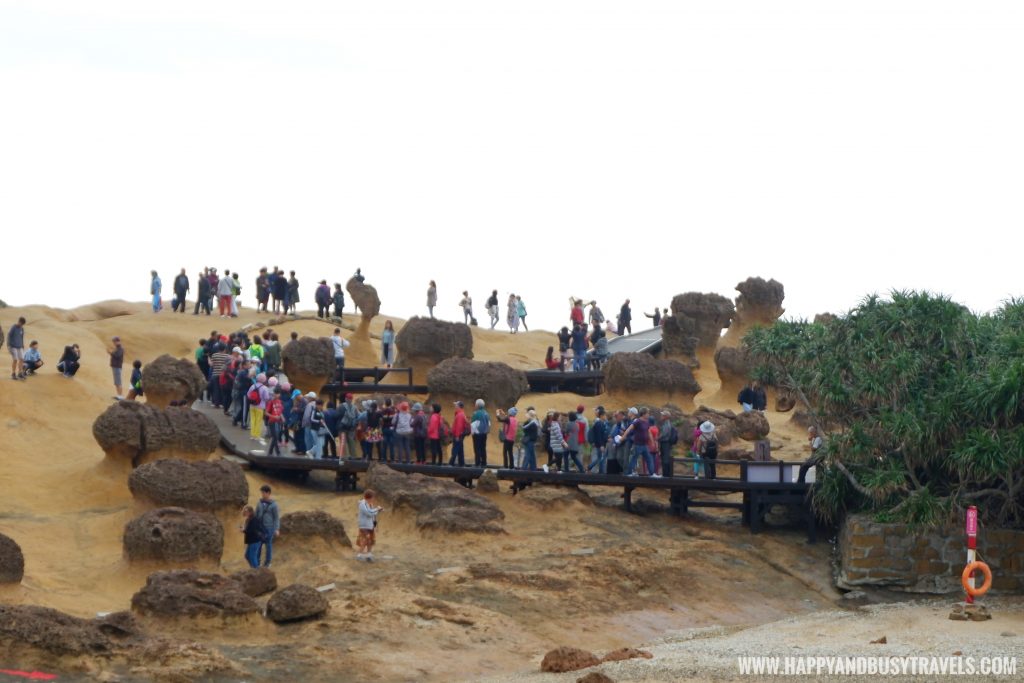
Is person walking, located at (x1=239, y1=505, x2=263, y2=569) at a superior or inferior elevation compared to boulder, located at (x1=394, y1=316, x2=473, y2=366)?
inferior

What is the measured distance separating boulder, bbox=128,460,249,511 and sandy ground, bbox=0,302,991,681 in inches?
29.2

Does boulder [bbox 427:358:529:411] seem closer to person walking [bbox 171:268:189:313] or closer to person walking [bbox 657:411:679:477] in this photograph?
person walking [bbox 657:411:679:477]

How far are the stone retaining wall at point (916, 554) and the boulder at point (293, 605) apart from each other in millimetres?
10090

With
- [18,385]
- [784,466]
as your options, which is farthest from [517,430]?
[18,385]

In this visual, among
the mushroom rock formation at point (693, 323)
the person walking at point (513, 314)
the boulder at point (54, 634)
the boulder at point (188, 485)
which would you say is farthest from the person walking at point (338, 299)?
the boulder at point (54, 634)

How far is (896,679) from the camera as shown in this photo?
1795 cm

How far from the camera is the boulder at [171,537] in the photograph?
22.8 metres

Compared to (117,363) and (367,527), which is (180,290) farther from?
(367,527)

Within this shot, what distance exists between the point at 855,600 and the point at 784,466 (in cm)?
349

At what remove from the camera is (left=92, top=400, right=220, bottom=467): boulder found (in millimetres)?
27625

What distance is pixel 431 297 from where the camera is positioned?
1907 inches

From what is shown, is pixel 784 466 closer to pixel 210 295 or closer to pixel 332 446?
pixel 332 446

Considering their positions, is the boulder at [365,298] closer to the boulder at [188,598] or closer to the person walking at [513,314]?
the person walking at [513,314]

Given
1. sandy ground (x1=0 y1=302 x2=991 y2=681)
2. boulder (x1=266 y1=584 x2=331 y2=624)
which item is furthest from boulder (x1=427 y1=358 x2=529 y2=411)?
boulder (x1=266 y1=584 x2=331 y2=624)
